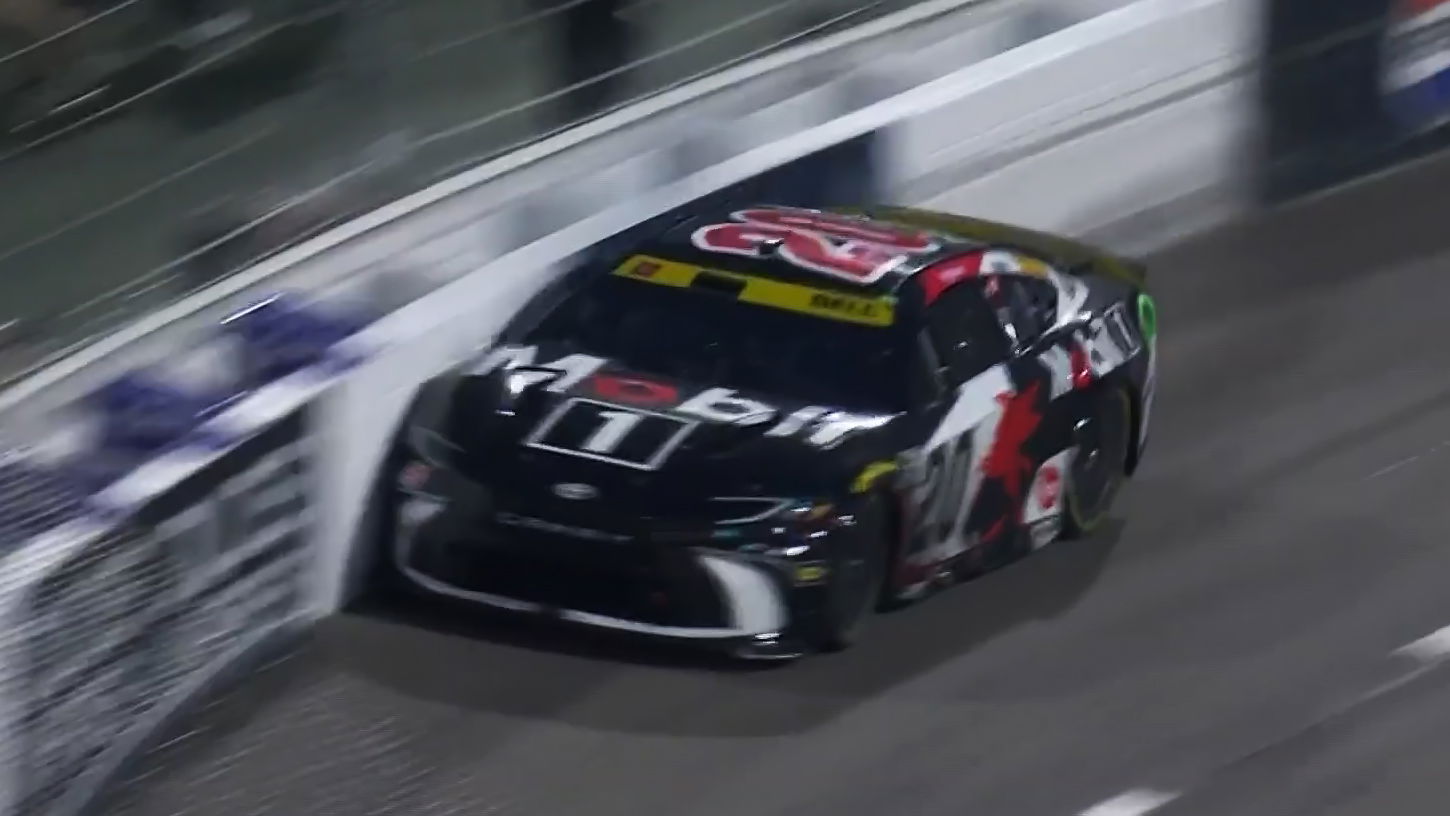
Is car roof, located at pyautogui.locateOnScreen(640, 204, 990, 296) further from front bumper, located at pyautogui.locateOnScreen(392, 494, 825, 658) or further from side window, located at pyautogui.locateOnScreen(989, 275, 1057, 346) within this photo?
front bumper, located at pyautogui.locateOnScreen(392, 494, 825, 658)

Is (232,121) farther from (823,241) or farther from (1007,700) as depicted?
(1007,700)

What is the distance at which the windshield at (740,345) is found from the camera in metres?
6.47

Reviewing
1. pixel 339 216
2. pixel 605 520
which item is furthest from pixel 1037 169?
pixel 605 520

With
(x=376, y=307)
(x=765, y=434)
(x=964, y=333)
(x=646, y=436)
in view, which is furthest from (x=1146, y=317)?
(x=376, y=307)

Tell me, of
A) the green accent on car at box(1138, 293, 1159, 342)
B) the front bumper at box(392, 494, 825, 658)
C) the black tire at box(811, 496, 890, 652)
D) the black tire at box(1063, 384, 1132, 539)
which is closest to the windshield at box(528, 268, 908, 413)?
the black tire at box(811, 496, 890, 652)

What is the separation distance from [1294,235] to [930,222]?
3.51m

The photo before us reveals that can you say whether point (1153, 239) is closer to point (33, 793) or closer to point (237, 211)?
point (237, 211)

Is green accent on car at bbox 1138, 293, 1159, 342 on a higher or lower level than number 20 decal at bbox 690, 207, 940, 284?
lower

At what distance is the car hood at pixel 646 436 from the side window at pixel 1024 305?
729 mm

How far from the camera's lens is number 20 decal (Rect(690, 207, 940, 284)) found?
678 centimetres

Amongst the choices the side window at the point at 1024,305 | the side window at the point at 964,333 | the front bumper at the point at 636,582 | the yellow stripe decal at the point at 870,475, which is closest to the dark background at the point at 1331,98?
the side window at the point at 1024,305

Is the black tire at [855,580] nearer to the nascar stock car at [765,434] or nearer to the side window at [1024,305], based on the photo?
the nascar stock car at [765,434]

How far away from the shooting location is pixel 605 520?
6148mm

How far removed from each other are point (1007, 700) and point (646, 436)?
1.27 metres
